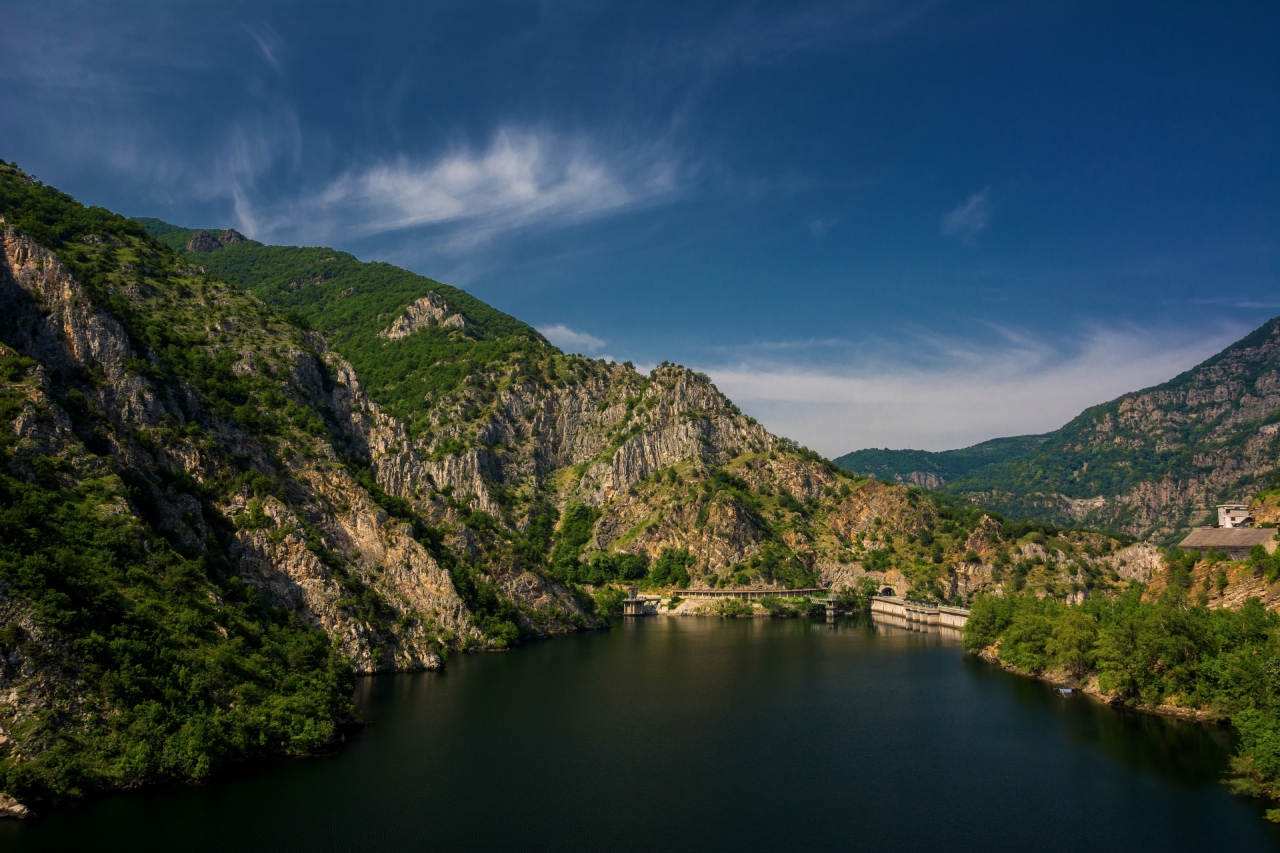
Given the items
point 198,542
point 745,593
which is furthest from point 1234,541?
point 198,542

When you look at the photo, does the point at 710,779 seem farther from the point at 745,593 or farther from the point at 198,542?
the point at 745,593

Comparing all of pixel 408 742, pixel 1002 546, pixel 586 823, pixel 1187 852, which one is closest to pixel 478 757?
pixel 408 742

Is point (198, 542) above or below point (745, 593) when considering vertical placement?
above

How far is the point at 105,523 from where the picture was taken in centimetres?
Answer: 6153

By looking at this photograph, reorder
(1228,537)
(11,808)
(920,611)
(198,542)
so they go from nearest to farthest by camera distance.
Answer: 1. (11,808)
2. (198,542)
3. (1228,537)
4. (920,611)

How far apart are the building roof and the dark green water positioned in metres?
24.2

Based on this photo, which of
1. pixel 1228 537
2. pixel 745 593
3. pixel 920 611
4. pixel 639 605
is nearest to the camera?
pixel 1228 537

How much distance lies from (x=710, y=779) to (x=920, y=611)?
11708 cm

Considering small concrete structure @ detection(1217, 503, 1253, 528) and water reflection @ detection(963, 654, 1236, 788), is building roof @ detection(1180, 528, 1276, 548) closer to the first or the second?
small concrete structure @ detection(1217, 503, 1253, 528)

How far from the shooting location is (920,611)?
157 metres

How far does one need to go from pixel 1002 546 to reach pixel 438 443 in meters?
133

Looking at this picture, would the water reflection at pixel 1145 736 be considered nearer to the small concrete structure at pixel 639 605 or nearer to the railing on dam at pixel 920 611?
the railing on dam at pixel 920 611

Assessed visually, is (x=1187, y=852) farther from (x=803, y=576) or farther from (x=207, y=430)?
(x=803, y=576)

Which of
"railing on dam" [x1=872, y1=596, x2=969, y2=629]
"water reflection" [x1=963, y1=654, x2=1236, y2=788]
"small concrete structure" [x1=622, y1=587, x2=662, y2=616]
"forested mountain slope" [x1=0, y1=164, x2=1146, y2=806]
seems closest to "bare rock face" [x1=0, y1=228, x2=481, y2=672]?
"forested mountain slope" [x1=0, y1=164, x2=1146, y2=806]
